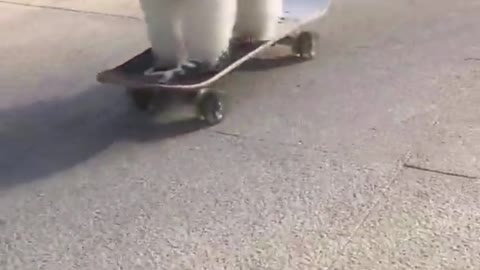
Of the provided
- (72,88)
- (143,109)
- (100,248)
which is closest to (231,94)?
(143,109)

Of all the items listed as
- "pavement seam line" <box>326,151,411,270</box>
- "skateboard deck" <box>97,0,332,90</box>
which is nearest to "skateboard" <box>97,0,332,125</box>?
"skateboard deck" <box>97,0,332,90</box>

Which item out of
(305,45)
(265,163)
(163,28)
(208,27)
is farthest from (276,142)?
(305,45)

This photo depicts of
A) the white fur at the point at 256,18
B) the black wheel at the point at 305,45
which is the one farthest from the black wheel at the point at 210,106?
the black wheel at the point at 305,45

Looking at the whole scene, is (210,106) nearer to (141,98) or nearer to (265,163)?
(141,98)

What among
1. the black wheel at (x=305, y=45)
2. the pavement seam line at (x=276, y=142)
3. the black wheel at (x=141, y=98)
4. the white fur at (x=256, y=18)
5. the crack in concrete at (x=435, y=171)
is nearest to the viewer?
the crack in concrete at (x=435, y=171)

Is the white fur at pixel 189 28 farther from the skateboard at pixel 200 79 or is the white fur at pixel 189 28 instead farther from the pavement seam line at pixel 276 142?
the pavement seam line at pixel 276 142

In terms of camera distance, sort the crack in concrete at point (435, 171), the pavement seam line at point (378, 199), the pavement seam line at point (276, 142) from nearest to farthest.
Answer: the pavement seam line at point (378, 199)
the crack in concrete at point (435, 171)
the pavement seam line at point (276, 142)

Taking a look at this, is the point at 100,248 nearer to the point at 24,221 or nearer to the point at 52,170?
the point at 24,221
